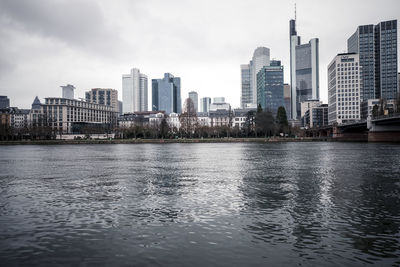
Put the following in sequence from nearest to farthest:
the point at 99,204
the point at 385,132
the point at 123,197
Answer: the point at 99,204
the point at 123,197
the point at 385,132

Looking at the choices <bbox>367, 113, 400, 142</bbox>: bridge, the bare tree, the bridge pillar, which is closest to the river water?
<bbox>367, 113, 400, 142</bbox>: bridge

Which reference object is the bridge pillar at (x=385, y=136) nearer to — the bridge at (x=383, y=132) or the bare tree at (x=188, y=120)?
the bridge at (x=383, y=132)

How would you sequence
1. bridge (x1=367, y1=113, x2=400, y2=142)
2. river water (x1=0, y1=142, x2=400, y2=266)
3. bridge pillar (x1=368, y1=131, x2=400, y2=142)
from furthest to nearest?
1. bridge pillar (x1=368, y1=131, x2=400, y2=142)
2. bridge (x1=367, y1=113, x2=400, y2=142)
3. river water (x1=0, y1=142, x2=400, y2=266)

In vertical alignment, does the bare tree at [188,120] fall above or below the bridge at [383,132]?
above

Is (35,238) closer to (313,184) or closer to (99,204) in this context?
(99,204)

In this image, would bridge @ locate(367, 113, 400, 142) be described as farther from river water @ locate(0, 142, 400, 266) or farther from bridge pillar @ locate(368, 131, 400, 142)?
river water @ locate(0, 142, 400, 266)

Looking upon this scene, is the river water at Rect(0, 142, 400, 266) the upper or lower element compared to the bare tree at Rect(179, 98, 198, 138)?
lower

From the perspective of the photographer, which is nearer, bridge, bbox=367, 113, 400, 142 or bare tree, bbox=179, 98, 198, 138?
bridge, bbox=367, 113, 400, 142

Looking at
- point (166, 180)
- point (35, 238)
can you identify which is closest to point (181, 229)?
point (35, 238)

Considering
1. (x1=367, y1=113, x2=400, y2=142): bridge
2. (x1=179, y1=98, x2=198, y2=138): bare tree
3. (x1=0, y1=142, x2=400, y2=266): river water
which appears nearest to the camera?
(x1=0, y1=142, x2=400, y2=266): river water

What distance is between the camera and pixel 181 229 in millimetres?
14391

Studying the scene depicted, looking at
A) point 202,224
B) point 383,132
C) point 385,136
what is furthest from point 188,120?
point 202,224

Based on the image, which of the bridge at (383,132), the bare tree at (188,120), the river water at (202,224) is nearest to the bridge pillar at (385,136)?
the bridge at (383,132)

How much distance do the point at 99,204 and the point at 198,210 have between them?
5.94 meters
